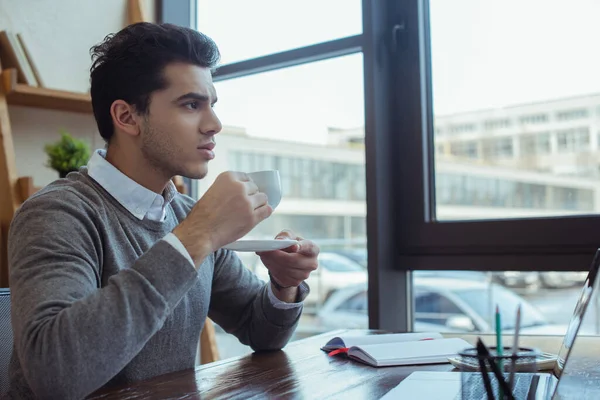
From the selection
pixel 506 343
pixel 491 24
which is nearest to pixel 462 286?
pixel 491 24

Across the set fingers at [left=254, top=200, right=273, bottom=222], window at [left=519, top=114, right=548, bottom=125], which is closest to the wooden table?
fingers at [left=254, top=200, right=273, bottom=222]

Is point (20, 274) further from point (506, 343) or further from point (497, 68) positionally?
point (497, 68)

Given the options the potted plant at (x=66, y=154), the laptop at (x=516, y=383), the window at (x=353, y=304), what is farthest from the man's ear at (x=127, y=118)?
the window at (x=353, y=304)

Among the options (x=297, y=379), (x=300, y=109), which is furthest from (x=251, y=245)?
(x=300, y=109)

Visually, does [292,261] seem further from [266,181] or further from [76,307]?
[76,307]

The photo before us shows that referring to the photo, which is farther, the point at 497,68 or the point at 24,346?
the point at 497,68

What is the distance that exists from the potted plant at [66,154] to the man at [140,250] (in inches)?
29.3

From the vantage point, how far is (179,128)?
1.31 m

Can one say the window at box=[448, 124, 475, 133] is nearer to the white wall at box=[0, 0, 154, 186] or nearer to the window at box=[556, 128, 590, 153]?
the window at box=[556, 128, 590, 153]

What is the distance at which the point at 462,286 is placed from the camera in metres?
2.63

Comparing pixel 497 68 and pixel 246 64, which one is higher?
pixel 246 64

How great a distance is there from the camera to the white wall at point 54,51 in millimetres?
2238

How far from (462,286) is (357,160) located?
0.74m

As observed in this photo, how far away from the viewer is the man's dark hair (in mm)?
1335
